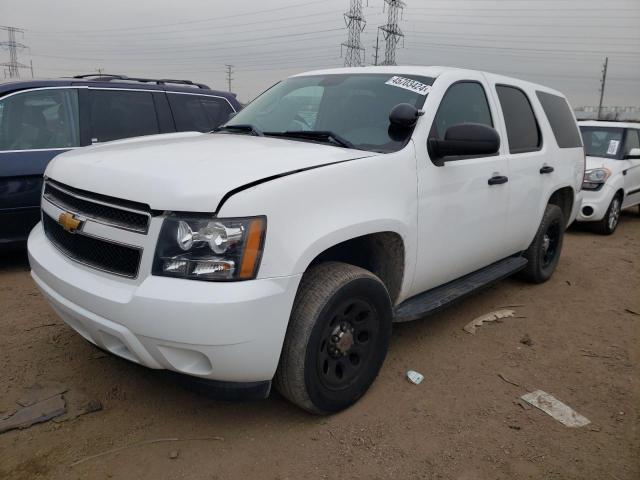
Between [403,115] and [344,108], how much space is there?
1.72 ft

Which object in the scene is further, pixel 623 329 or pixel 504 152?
pixel 623 329

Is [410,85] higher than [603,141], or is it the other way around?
[410,85]

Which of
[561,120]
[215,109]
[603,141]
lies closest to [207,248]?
[561,120]

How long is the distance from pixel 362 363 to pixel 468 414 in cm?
65

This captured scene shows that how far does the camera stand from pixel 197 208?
207 centimetres

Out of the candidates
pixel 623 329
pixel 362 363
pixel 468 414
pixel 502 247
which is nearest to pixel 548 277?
pixel 623 329

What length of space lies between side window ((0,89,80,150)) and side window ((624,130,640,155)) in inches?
321

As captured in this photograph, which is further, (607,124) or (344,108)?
(607,124)

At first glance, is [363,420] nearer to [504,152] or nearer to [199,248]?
[199,248]

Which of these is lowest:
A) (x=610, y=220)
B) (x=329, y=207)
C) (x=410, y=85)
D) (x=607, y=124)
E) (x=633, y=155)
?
(x=610, y=220)

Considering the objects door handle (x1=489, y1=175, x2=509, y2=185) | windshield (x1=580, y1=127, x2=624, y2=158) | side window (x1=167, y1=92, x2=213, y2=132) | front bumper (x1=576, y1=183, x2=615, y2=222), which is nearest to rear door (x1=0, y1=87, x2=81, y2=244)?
side window (x1=167, y1=92, x2=213, y2=132)

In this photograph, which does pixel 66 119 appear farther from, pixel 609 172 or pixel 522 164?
pixel 609 172

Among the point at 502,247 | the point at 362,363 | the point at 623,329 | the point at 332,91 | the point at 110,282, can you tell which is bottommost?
the point at 623,329

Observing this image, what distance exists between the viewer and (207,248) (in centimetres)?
209
